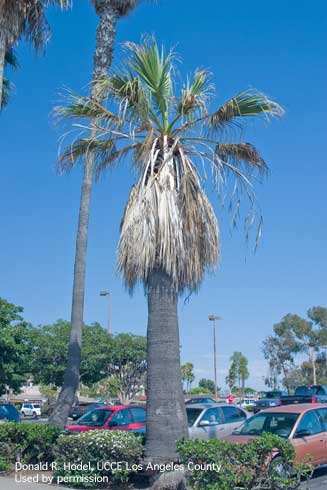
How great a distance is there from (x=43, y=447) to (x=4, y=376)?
15.8 metres

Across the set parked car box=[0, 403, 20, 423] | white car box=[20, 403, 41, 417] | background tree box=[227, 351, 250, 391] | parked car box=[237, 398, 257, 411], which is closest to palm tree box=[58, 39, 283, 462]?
parked car box=[0, 403, 20, 423]

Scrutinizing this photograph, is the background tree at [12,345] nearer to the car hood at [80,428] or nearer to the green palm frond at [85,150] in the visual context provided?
the car hood at [80,428]

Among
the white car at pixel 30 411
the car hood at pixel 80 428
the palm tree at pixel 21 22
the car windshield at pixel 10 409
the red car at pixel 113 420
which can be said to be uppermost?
the palm tree at pixel 21 22

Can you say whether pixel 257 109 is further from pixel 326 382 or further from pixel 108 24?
pixel 326 382

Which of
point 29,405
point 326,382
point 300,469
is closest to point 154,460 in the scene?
point 300,469

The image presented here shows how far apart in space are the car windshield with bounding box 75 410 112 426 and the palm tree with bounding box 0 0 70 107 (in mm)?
9836

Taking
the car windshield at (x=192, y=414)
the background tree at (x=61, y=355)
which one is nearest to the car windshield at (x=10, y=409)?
the car windshield at (x=192, y=414)

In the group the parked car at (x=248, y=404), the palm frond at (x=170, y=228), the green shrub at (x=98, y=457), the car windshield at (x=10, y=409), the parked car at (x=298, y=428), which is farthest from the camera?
the parked car at (x=248, y=404)

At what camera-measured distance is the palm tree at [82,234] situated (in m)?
16.6

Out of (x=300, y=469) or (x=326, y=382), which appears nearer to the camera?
(x=300, y=469)

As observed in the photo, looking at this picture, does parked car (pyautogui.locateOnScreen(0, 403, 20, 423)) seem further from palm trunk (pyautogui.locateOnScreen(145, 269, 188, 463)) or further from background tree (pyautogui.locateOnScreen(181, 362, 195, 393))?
background tree (pyautogui.locateOnScreen(181, 362, 195, 393))

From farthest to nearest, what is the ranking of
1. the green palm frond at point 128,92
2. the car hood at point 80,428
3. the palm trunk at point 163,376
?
the car hood at point 80,428 → the green palm frond at point 128,92 → the palm trunk at point 163,376

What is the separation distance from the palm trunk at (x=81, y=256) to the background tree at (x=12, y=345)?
34.3 feet

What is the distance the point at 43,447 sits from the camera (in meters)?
13.1
